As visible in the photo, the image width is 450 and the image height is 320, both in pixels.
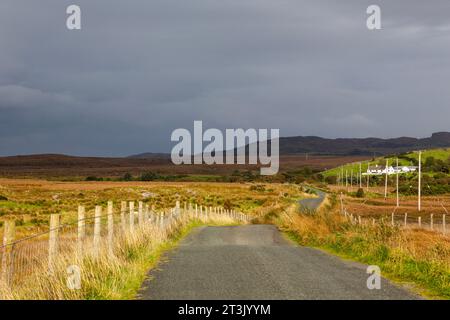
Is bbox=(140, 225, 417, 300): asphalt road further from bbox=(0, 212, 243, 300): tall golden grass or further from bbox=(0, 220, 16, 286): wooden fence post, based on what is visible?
bbox=(0, 220, 16, 286): wooden fence post

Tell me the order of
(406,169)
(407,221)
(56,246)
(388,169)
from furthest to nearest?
(388,169)
(406,169)
(407,221)
(56,246)

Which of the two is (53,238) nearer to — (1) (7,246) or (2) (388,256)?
(1) (7,246)

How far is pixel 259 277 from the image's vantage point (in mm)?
12531

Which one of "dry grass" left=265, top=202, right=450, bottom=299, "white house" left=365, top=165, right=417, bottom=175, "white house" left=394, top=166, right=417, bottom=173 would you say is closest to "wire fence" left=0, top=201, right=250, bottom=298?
"dry grass" left=265, top=202, right=450, bottom=299

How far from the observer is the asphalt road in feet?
34.9

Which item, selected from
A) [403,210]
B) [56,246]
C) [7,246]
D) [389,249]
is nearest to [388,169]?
[403,210]

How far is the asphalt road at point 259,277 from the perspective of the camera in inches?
419

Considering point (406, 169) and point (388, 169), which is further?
point (388, 169)

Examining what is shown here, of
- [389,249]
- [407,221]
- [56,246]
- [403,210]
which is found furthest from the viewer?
[403,210]

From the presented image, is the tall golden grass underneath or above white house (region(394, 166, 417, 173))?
above

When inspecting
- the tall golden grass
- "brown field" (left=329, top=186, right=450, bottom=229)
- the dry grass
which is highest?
the tall golden grass
